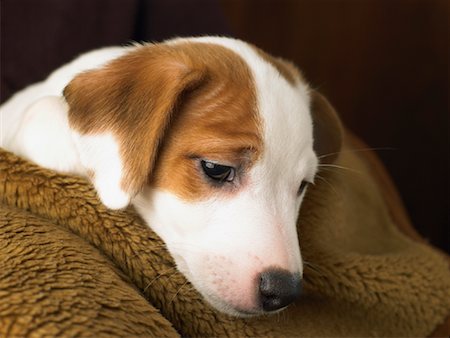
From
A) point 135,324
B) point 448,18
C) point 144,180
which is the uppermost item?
point 448,18

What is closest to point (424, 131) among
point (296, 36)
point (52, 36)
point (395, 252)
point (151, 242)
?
point (296, 36)

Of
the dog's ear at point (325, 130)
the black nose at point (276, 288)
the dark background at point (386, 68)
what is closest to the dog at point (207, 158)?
the black nose at point (276, 288)

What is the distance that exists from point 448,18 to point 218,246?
1.94 meters

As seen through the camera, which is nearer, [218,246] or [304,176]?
[218,246]

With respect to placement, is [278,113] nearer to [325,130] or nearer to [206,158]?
[206,158]

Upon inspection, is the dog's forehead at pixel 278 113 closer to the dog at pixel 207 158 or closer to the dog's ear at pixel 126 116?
the dog at pixel 207 158

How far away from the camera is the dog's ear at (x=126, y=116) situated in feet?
3.72

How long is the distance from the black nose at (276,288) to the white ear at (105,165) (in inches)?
11.4

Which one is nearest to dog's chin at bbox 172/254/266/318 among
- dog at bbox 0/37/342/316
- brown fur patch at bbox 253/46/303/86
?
dog at bbox 0/37/342/316

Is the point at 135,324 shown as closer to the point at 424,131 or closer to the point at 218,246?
the point at 218,246

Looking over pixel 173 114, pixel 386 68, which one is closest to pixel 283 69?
pixel 173 114

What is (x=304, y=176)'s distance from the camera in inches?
49.4

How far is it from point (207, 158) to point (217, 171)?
0.10ft

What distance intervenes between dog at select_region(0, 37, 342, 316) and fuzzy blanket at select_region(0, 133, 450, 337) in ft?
0.20
